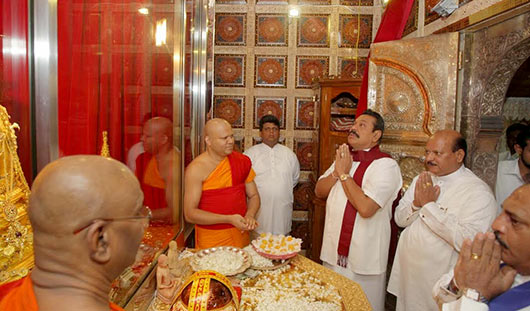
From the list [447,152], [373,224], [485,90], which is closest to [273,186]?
[373,224]

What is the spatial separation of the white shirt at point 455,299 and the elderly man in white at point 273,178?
2809 millimetres

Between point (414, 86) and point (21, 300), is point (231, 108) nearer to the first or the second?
point (414, 86)

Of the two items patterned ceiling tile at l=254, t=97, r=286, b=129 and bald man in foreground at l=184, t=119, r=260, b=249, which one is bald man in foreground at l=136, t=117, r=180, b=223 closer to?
bald man in foreground at l=184, t=119, r=260, b=249

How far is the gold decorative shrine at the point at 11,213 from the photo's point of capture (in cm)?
94

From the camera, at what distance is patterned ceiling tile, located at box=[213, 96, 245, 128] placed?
5.20m

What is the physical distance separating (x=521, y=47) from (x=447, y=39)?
0.54 metres

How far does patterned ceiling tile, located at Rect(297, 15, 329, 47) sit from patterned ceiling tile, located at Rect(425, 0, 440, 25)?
1671 mm

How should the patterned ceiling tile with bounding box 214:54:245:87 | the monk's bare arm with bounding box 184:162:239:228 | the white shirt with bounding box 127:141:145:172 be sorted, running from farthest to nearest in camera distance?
the patterned ceiling tile with bounding box 214:54:245:87 < the monk's bare arm with bounding box 184:162:239:228 < the white shirt with bounding box 127:141:145:172

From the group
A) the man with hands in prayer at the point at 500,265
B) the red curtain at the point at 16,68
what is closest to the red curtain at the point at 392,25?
the man with hands in prayer at the point at 500,265

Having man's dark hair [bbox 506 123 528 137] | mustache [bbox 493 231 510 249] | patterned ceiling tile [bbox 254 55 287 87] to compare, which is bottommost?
mustache [bbox 493 231 510 249]

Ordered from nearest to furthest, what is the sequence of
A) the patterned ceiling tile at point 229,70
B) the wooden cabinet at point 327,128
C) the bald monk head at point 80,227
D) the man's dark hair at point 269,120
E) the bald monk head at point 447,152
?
1. the bald monk head at point 80,227
2. the bald monk head at point 447,152
3. the wooden cabinet at point 327,128
4. the man's dark hair at point 269,120
5. the patterned ceiling tile at point 229,70

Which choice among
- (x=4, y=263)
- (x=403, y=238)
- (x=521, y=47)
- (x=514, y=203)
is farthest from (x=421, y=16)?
(x=4, y=263)

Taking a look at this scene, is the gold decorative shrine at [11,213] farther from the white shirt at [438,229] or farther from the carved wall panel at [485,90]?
the carved wall panel at [485,90]

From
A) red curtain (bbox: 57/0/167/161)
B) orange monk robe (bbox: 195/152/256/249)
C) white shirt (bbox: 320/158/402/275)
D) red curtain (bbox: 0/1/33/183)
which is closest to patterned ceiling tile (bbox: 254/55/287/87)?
orange monk robe (bbox: 195/152/256/249)
